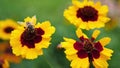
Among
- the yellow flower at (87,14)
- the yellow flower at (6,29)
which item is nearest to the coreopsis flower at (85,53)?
the yellow flower at (87,14)

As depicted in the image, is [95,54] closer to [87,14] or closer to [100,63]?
[100,63]

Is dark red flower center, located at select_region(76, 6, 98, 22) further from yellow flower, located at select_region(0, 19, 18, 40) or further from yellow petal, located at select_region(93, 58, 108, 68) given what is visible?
yellow flower, located at select_region(0, 19, 18, 40)

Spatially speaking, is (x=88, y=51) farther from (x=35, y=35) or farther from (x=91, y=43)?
(x=35, y=35)

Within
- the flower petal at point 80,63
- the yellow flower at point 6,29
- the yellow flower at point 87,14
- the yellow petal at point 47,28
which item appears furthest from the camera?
the yellow flower at point 6,29

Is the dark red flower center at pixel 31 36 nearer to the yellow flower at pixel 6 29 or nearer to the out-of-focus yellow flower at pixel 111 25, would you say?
the yellow flower at pixel 6 29

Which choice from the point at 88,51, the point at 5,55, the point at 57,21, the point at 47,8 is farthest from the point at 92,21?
the point at 47,8

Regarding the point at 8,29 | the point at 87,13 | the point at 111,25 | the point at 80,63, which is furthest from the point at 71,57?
the point at 111,25

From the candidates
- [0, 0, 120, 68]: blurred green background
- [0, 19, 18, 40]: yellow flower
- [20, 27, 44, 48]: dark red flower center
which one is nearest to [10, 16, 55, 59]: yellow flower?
[20, 27, 44, 48]: dark red flower center

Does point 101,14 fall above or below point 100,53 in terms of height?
above
